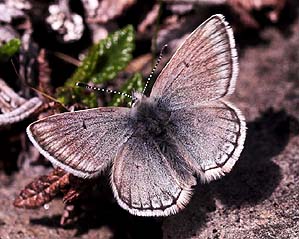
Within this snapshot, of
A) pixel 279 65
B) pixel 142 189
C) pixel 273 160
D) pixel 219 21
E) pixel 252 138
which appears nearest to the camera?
pixel 142 189

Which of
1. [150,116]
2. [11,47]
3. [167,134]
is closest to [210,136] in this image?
[167,134]

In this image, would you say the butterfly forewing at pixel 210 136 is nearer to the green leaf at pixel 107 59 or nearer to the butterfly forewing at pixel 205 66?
the butterfly forewing at pixel 205 66

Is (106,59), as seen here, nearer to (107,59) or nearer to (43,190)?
(107,59)

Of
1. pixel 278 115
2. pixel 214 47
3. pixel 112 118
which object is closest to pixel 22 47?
pixel 112 118

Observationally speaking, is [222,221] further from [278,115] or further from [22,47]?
[22,47]

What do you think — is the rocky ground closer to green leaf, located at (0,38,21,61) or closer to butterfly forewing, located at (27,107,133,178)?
butterfly forewing, located at (27,107,133,178)
